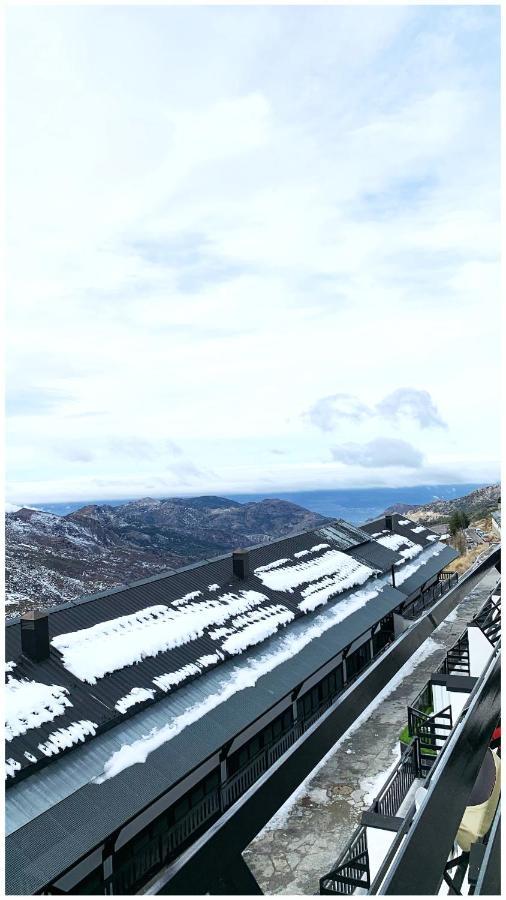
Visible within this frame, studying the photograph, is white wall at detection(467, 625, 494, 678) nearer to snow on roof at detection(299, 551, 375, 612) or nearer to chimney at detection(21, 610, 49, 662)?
snow on roof at detection(299, 551, 375, 612)

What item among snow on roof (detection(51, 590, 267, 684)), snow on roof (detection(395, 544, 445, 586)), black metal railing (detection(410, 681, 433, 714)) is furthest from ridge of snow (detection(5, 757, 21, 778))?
snow on roof (detection(395, 544, 445, 586))

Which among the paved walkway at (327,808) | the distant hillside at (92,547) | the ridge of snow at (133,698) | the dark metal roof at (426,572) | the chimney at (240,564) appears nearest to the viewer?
the ridge of snow at (133,698)

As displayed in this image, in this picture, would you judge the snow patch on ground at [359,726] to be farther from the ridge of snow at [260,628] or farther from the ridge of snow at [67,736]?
the ridge of snow at [67,736]

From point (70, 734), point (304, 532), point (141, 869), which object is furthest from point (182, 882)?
point (304, 532)

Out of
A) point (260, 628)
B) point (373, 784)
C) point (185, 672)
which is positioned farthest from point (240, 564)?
point (373, 784)

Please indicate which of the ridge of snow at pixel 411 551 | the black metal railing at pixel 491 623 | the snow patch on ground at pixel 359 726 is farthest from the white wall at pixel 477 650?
the ridge of snow at pixel 411 551

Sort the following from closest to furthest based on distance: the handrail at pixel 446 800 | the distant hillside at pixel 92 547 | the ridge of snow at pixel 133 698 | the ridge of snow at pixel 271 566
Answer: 1. the handrail at pixel 446 800
2. the ridge of snow at pixel 133 698
3. the ridge of snow at pixel 271 566
4. the distant hillside at pixel 92 547
